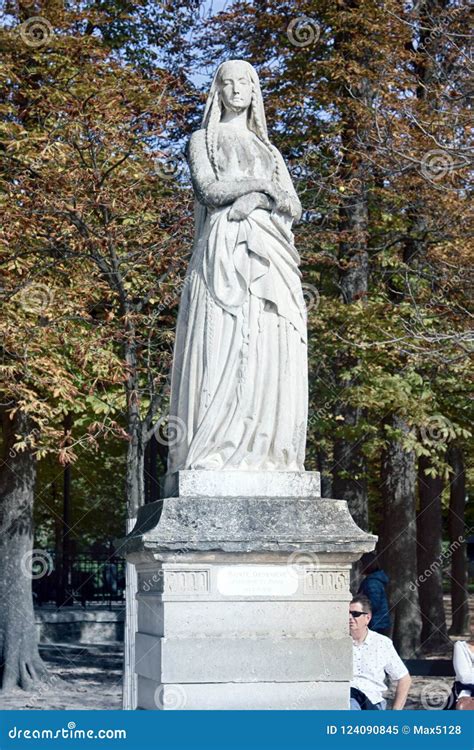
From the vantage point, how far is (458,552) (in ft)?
99.4

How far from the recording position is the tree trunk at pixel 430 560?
84.9 ft

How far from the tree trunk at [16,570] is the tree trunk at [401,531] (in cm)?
543

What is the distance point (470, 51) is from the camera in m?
15.7

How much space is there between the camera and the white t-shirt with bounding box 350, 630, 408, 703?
30.7ft

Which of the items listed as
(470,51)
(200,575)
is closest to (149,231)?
(470,51)

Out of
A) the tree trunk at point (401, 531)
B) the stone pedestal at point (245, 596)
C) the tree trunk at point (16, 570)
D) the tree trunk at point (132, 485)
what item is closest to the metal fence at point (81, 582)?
the tree trunk at point (16, 570)

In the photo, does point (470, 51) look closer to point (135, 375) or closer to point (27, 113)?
point (135, 375)

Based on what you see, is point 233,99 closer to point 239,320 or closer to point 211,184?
point 211,184

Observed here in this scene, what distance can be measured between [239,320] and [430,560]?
18074 mm

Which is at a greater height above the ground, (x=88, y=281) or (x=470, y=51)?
(x=470, y=51)

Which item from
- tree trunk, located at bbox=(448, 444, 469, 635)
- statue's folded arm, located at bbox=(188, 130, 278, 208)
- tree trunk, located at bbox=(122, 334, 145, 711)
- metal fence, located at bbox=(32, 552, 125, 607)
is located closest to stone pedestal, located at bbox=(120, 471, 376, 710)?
statue's folded arm, located at bbox=(188, 130, 278, 208)

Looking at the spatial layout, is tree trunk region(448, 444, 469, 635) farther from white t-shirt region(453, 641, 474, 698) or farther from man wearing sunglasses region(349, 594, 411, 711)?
man wearing sunglasses region(349, 594, 411, 711)

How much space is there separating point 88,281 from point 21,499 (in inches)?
225
